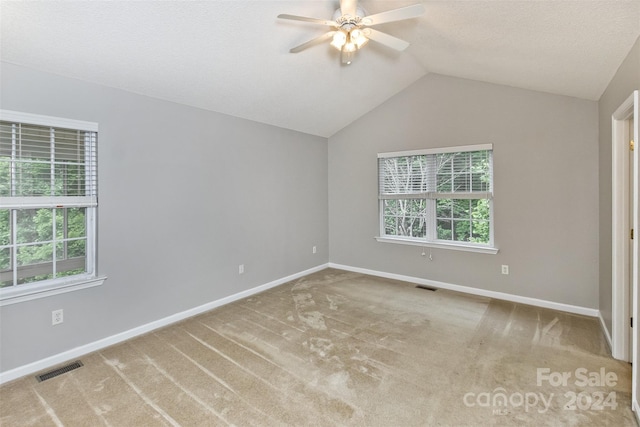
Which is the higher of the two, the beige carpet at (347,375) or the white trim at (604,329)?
the white trim at (604,329)

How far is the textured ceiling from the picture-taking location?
2.06m

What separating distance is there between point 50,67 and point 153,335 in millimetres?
2543

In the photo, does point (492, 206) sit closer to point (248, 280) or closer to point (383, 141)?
point (383, 141)

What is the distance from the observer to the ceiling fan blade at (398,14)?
206cm

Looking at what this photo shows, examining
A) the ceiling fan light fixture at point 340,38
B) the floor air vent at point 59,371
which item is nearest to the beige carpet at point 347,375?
the floor air vent at point 59,371

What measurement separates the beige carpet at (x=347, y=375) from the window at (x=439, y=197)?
1165mm

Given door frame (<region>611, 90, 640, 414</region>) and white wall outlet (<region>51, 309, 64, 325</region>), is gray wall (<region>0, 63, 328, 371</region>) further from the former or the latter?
door frame (<region>611, 90, 640, 414</region>)

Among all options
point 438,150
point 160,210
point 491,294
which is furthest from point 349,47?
point 491,294

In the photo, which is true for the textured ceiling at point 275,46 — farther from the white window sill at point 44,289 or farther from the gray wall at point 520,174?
the white window sill at point 44,289

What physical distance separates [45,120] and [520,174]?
16.2ft

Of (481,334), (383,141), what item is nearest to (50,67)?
(383,141)

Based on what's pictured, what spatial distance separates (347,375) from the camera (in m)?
2.33

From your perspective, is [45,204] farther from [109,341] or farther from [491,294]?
[491,294]

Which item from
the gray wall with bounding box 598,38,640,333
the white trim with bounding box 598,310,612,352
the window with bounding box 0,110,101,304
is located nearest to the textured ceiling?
the gray wall with bounding box 598,38,640,333
